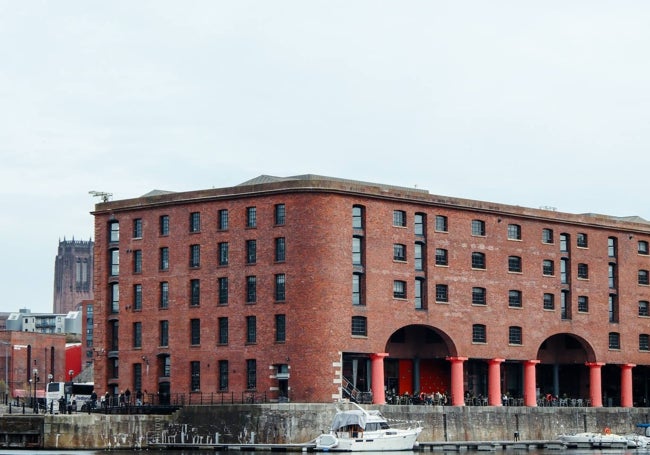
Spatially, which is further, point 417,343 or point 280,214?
point 417,343

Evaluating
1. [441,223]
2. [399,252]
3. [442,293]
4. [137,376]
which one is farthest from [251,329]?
[441,223]

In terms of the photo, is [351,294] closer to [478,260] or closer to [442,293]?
[442,293]

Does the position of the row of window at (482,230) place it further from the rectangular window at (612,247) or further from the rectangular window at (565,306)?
the rectangular window at (565,306)

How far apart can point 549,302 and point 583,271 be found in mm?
4299

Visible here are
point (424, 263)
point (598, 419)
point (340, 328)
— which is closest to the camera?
point (340, 328)

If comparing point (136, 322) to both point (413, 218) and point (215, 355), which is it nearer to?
point (215, 355)

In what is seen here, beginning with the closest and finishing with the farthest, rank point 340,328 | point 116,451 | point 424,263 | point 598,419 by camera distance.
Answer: point 116,451 < point 340,328 < point 424,263 < point 598,419

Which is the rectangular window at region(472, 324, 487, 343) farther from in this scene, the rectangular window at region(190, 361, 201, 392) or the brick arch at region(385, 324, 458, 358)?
the rectangular window at region(190, 361, 201, 392)

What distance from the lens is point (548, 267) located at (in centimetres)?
10344

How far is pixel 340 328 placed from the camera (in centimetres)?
8994

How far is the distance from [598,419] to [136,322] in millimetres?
33728

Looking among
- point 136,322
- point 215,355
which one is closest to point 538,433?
point 215,355

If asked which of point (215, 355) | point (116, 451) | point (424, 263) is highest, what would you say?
point (424, 263)

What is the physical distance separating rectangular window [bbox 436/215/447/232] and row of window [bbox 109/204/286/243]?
11631 millimetres
